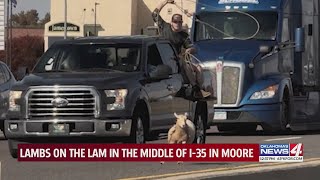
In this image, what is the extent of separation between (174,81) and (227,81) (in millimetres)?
5578

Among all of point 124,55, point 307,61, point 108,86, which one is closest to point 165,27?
point 124,55

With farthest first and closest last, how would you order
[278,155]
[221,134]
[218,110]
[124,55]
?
[221,134], [218,110], [124,55], [278,155]

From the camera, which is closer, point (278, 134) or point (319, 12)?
point (278, 134)

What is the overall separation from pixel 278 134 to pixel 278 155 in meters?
9.07

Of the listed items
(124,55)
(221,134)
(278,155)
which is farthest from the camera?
(221,134)

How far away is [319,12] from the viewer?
69.7ft

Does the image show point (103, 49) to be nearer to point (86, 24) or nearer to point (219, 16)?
point (219, 16)

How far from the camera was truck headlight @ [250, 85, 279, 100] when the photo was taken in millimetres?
18594

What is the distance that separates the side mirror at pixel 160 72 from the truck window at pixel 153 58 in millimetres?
142

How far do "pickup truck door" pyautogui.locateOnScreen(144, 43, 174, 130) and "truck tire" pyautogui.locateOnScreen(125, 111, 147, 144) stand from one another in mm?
269

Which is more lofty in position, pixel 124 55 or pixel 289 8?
pixel 289 8

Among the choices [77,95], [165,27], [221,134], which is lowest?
[221,134]

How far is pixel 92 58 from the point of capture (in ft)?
41.4

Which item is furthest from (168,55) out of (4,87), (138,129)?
(4,87)
